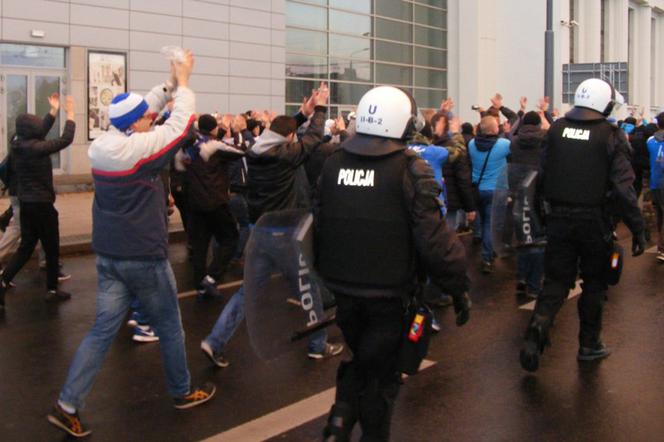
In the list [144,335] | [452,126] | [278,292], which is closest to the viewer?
[278,292]

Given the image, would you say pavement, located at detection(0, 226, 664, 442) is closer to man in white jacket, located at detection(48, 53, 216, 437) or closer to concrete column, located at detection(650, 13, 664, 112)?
man in white jacket, located at detection(48, 53, 216, 437)

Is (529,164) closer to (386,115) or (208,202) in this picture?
(208,202)

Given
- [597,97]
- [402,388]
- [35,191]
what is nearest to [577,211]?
[597,97]

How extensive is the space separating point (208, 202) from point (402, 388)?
10.7ft

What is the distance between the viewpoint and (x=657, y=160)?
10484 mm

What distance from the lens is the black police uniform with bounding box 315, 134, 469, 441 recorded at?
369 centimetres

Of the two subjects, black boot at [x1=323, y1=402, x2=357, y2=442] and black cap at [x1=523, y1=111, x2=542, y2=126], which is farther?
black cap at [x1=523, y1=111, x2=542, y2=126]

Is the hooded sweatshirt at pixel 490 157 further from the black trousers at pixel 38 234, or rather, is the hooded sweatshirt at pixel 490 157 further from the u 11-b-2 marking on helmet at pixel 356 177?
the u 11-b-2 marking on helmet at pixel 356 177

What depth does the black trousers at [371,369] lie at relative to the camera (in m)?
3.81

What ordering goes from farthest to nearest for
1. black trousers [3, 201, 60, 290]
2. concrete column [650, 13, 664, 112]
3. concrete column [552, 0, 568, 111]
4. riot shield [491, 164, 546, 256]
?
concrete column [650, 13, 664, 112] < concrete column [552, 0, 568, 111] < black trousers [3, 201, 60, 290] < riot shield [491, 164, 546, 256]

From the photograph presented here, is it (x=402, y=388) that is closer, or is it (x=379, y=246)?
(x=379, y=246)

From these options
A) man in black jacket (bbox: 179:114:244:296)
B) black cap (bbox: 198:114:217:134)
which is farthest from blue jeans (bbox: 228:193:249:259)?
black cap (bbox: 198:114:217:134)

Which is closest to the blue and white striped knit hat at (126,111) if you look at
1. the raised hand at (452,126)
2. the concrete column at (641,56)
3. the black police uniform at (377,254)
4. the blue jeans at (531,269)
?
the black police uniform at (377,254)

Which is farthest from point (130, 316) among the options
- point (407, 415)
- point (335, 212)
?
point (335, 212)
